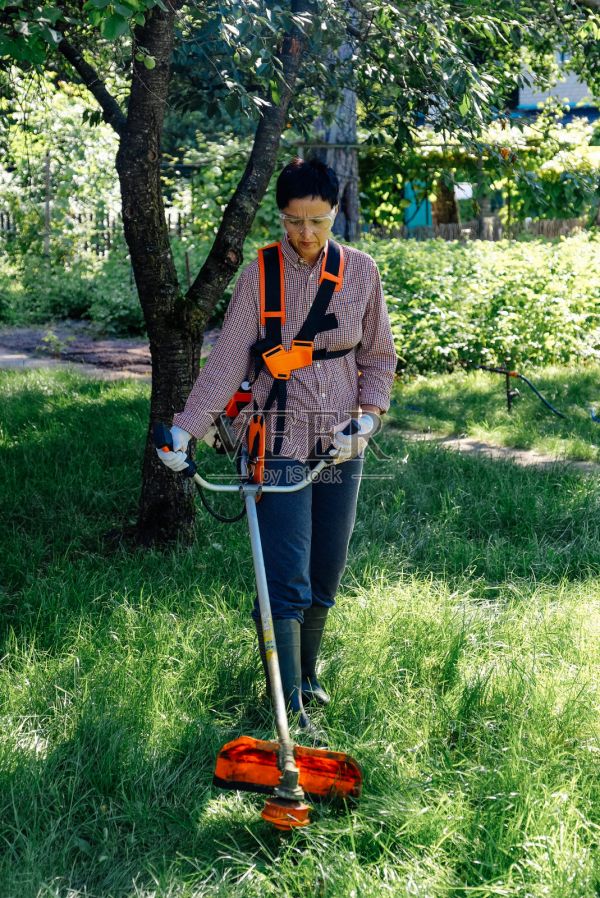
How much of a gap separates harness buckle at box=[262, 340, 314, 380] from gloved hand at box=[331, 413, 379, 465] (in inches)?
9.0

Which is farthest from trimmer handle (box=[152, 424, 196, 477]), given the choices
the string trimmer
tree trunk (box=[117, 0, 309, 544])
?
tree trunk (box=[117, 0, 309, 544])

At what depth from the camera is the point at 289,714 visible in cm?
328

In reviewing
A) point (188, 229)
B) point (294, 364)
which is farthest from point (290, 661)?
point (188, 229)

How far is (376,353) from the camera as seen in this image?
11.0 feet

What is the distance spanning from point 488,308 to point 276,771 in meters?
6.86

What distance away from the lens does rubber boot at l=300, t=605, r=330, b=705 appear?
352 centimetres

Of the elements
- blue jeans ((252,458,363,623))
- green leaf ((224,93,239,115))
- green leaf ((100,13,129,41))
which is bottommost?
blue jeans ((252,458,363,623))

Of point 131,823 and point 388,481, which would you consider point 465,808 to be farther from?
point 388,481

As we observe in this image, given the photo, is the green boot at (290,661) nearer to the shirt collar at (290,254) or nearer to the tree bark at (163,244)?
the shirt collar at (290,254)

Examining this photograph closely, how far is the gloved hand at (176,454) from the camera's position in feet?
9.20

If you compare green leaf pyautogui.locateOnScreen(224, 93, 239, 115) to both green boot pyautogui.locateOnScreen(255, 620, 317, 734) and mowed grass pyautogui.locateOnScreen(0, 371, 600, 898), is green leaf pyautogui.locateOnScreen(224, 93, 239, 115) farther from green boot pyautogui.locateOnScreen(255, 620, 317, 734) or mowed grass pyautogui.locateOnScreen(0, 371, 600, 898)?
green boot pyautogui.locateOnScreen(255, 620, 317, 734)

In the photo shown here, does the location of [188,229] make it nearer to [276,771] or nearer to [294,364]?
[294,364]

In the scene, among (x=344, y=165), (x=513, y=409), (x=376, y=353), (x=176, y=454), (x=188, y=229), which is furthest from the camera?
(x=188, y=229)

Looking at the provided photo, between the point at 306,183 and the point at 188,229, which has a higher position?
the point at 306,183
